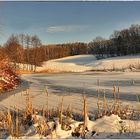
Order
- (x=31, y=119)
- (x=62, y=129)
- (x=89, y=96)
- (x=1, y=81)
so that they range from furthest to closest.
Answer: (x=1, y=81)
(x=89, y=96)
(x=31, y=119)
(x=62, y=129)

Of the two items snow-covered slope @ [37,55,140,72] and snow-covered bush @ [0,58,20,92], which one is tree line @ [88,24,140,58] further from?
snow-covered bush @ [0,58,20,92]

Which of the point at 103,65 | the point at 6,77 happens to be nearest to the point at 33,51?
the point at 103,65

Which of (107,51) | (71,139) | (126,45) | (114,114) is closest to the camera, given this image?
(71,139)

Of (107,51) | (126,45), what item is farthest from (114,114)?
(107,51)

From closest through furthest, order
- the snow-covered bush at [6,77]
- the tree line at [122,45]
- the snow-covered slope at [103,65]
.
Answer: the snow-covered bush at [6,77] < the snow-covered slope at [103,65] < the tree line at [122,45]

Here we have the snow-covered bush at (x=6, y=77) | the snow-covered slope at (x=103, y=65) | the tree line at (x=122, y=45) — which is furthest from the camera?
the tree line at (x=122, y=45)

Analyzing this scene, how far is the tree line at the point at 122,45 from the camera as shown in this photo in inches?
3511

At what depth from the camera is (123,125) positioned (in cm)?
798

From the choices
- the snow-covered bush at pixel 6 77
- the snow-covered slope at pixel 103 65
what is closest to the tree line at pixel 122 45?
the snow-covered slope at pixel 103 65

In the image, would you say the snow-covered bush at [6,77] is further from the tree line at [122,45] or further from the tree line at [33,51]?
the tree line at [122,45]

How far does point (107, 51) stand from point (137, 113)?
89.6 meters

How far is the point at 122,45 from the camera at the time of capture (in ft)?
298

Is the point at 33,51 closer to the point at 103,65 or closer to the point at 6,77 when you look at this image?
the point at 103,65

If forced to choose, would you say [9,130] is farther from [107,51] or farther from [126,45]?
[107,51]
